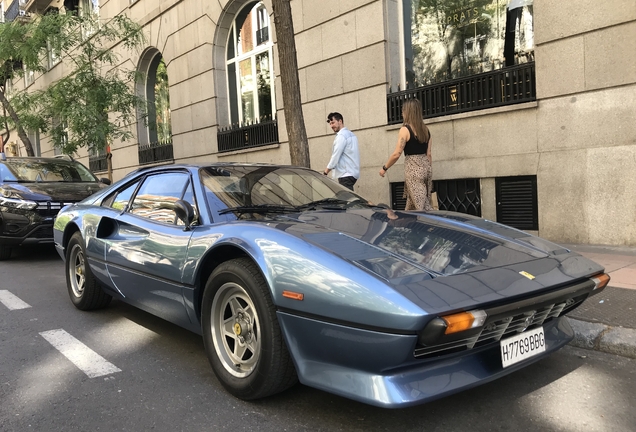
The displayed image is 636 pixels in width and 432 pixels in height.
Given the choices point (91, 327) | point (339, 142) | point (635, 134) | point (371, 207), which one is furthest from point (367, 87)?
point (91, 327)

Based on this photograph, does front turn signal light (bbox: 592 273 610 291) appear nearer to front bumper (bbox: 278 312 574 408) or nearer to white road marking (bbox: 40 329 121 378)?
front bumper (bbox: 278 312 574 408)

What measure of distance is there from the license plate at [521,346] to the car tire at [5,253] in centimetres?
794

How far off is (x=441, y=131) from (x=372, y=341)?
651 centimetres

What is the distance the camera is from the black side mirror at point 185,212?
3.16m

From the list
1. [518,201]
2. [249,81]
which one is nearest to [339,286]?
[518,201]

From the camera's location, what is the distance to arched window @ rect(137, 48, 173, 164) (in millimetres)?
16141

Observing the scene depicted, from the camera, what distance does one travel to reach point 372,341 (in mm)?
2115

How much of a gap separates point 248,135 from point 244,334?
10087 millimetres

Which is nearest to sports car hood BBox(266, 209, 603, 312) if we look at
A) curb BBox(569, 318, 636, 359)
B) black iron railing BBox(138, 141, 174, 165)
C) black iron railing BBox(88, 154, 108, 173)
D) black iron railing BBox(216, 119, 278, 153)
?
curb BBox(569, 318, 636, 359)

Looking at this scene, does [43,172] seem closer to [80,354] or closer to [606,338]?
[80,354]

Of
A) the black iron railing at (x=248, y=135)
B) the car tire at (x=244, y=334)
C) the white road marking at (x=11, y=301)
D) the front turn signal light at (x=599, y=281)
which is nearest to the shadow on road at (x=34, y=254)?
the white road marking at (x=11, y=301)

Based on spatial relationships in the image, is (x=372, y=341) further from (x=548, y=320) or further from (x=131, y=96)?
(x=131, y=96)

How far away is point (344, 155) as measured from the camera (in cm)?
702

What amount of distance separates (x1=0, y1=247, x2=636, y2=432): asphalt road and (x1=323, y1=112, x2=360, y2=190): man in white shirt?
12.2 feet
